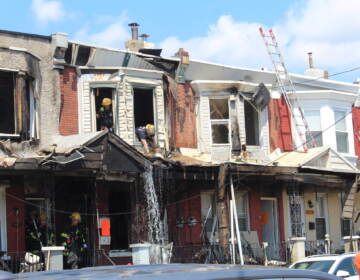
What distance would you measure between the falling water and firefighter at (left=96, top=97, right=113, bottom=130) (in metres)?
2.44

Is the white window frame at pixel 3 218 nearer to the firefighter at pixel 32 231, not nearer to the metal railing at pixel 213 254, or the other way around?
the firefighter at pixel 32 231

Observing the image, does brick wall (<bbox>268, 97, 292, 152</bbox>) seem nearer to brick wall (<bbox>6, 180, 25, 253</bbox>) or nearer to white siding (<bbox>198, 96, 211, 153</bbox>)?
white siding (<bbox>198, 96, 211, 153</bbox>)

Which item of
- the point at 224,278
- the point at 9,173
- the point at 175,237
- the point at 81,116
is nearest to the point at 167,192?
the point at 175,237

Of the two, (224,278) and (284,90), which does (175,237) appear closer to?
(284,90)

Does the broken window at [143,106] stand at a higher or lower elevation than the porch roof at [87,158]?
higher

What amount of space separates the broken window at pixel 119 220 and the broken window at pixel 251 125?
5.18 metres

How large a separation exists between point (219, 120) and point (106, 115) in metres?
4.40

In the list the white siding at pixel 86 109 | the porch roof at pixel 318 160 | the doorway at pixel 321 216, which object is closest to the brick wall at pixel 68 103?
the white siding at pixel 86 109

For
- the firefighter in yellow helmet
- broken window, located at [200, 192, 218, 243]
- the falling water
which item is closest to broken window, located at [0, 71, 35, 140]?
the firefighter in yellow helmet

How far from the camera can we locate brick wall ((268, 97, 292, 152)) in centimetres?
2344

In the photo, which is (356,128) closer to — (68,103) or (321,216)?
(321,216)

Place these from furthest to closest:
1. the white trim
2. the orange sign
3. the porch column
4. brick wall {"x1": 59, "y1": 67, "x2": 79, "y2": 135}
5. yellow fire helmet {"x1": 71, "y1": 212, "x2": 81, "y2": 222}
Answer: the white trim → the porch column → brick wall {"x1": 59, "y1": 67, "x2": 79, "y2": 135} → the orange sign → yellow fire helmet {"x1": 71, "y1": 212, "x2": 81, "y2": 222}

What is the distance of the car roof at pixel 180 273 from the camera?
376 cm

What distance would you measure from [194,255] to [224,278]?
50.1 ft
